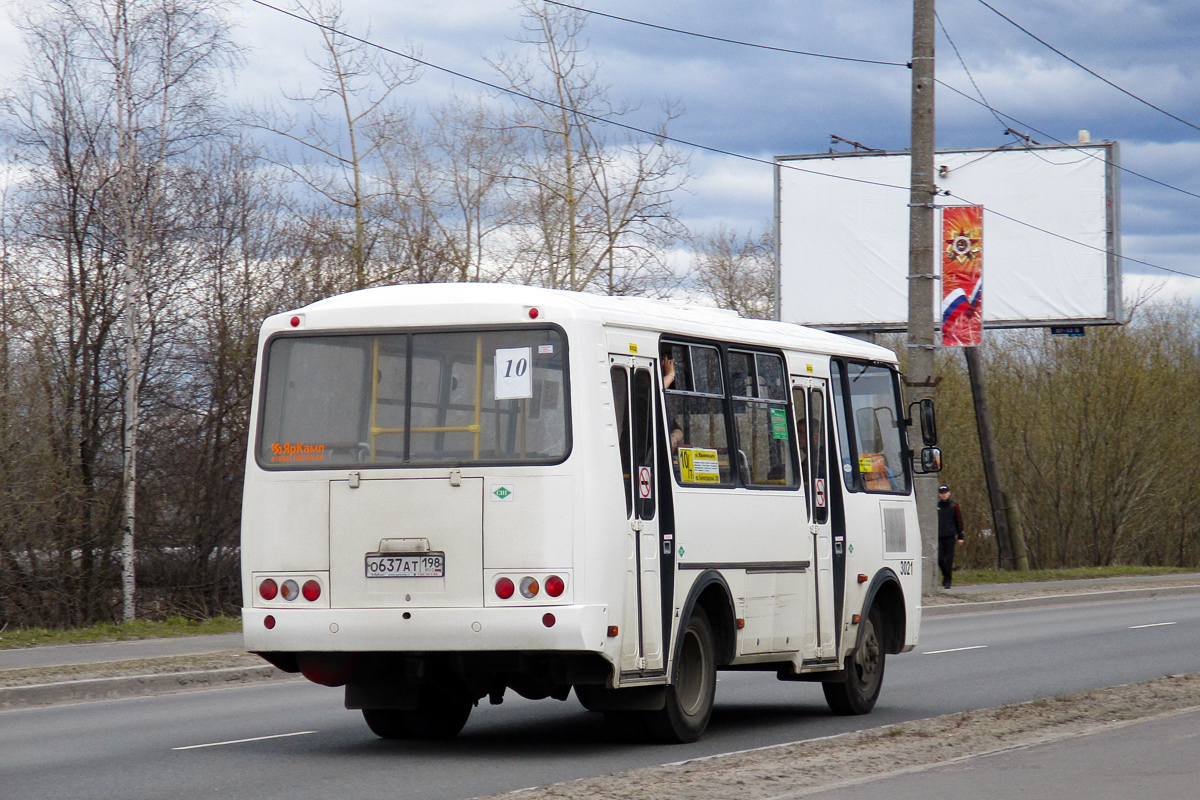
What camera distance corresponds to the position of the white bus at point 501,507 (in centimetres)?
927

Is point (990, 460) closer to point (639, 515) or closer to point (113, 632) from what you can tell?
point (113, 632)

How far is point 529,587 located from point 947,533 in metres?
22.6

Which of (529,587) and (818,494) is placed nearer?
(529,587)

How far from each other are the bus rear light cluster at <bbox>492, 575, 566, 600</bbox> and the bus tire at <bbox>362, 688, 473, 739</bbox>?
194 centimetres

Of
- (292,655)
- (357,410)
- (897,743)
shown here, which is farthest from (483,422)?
(897,743)

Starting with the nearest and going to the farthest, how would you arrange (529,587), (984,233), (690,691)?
(529,587) → (690,691) → (984,233)

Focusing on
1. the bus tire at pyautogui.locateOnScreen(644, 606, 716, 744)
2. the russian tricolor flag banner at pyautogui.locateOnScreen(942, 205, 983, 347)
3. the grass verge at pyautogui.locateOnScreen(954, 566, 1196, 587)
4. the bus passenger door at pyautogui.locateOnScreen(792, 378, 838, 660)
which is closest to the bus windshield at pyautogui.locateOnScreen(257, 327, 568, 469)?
the bus tire at pyautogui.locateOnScreen(644, 606, 716, 744)

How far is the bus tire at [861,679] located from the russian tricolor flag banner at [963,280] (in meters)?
15.1

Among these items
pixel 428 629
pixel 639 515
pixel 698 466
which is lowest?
pixel 428 629

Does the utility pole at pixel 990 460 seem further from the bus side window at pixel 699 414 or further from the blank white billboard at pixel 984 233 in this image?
the bus side window at pixel 699 414

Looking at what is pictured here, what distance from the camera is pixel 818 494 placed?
11.8 metres

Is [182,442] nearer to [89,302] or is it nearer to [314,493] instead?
[89,302]

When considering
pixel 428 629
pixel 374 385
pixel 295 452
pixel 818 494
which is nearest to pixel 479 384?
pixel 374 385

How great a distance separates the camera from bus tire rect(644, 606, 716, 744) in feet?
33.1
